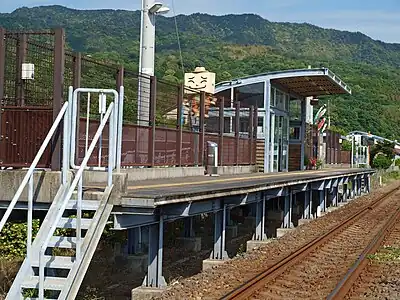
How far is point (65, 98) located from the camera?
11.2 metres

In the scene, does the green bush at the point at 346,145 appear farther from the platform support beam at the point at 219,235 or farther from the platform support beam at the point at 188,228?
the platform support beam at the point at 219,235

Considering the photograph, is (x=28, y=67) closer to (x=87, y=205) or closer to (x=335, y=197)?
(x=87, y=205)

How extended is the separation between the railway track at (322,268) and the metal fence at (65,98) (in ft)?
12.3

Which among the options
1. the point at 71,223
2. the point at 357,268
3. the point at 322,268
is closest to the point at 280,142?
the point at 322,268

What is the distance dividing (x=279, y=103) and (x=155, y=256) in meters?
23.5

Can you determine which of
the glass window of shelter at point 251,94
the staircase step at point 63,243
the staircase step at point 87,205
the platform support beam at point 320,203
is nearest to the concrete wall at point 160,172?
the staircase step at point 87,205

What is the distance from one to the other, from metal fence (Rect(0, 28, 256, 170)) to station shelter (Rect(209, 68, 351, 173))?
8.89 metres

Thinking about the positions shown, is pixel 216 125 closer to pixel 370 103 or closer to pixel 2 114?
pixel 2 114

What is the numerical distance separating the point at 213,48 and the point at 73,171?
16590 centimetres

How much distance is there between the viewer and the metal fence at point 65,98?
10766mm

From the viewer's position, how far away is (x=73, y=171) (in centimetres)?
941

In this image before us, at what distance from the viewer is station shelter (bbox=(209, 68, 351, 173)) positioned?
3008cm

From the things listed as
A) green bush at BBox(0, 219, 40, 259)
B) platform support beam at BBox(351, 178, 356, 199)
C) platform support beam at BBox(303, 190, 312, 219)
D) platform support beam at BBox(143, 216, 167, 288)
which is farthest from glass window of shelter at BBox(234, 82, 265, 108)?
platform support beam at BBox(143, 216, 167, 288)

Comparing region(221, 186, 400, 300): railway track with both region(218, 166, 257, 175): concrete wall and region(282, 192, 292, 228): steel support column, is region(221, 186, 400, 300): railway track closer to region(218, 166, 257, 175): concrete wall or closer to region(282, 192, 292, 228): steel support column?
region(282, 192, 292, 228): steel support column
